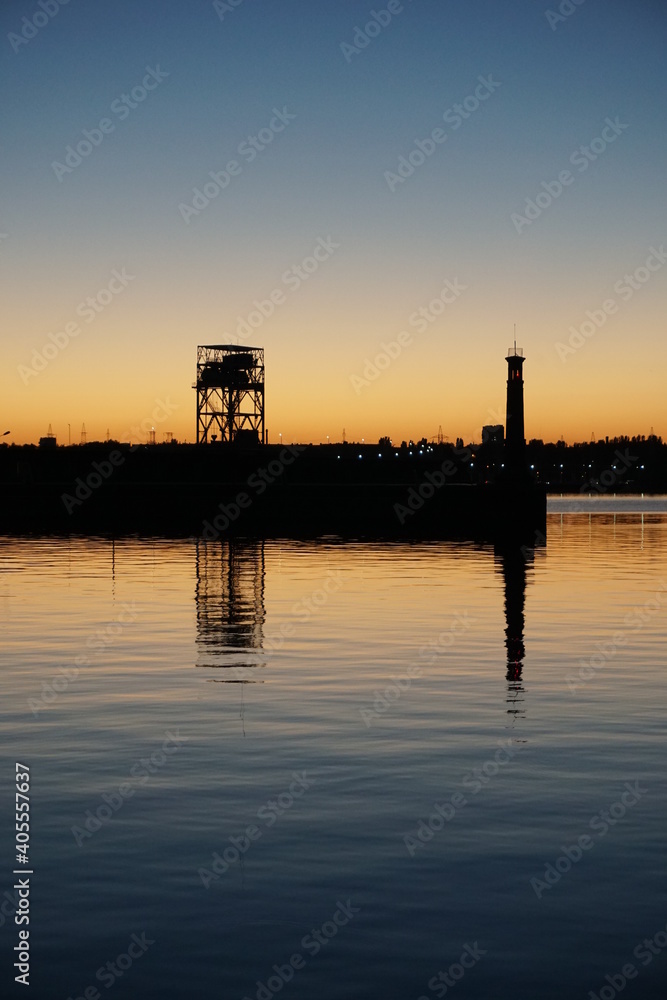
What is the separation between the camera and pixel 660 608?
3481 centimetres

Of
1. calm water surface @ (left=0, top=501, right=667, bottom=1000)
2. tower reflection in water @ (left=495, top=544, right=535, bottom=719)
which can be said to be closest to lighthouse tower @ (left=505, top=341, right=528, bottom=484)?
tower reflection in water @ (left=495, top=544, right=535, bottom=719)

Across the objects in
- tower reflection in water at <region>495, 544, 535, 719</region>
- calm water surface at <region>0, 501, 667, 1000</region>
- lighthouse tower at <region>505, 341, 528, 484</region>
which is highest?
lighthouse tower at <region>505, 341, 528, 484</region>

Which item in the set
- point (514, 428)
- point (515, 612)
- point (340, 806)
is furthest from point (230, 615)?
point (514, 428)

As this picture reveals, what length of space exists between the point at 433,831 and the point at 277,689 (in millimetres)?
8800

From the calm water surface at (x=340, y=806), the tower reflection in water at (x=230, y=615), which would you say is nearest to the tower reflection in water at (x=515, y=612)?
the calm water surface at (x=340, y=806)

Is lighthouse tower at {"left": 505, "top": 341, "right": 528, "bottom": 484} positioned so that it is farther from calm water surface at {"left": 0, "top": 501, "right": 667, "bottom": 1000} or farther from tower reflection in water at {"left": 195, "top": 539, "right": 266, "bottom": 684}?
calm water surface at {"left": 0, "top": 501, "right": 667, "bottom": 1000}

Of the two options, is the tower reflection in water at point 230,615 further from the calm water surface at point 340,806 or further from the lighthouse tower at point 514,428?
the lighthouse tower at point 514,428

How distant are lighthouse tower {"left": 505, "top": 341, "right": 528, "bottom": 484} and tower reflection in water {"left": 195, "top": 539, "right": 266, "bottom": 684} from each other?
2218 inches

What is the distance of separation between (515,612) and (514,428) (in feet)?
260

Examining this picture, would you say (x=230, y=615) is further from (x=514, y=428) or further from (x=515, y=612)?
(x=514, y=428)

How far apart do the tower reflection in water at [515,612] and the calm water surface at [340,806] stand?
172 mm

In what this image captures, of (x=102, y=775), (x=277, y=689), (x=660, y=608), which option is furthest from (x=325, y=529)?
(x=102, y=775)

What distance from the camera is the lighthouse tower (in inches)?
4358

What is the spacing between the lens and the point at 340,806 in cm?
1239
